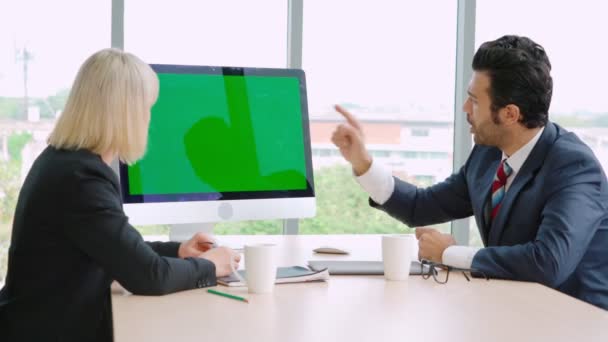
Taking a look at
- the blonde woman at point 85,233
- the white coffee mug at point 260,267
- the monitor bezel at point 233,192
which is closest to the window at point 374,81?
the monitor bezel at point 233,192

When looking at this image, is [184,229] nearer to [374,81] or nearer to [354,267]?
[354,267]

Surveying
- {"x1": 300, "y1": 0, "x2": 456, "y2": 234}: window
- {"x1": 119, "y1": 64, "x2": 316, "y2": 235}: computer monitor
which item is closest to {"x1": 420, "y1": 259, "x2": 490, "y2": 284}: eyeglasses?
{"x1": 119, "y1": 64, "x2": 316, "y2": 235}: computer monitor

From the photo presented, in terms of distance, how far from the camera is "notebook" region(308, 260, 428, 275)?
196 centimetres

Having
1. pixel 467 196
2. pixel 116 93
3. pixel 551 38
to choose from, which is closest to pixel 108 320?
pixel 116 93

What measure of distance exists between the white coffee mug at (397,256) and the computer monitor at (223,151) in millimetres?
504

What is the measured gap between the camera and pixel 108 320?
5.67 ft

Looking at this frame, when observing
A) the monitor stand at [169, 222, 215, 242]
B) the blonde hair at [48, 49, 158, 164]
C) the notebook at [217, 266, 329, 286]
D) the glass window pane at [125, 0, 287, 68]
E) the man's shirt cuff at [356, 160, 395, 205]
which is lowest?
the notebook at [217, 266, 329, 286]

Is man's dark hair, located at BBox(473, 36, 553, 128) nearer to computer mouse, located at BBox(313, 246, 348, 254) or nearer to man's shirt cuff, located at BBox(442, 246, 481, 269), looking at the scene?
man's shirt cuff, located at BBox(442, 246, 481, 269)

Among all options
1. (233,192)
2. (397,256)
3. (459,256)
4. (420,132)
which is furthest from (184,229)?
(420,132)

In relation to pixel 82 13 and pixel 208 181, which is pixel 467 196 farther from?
pixel 82 13

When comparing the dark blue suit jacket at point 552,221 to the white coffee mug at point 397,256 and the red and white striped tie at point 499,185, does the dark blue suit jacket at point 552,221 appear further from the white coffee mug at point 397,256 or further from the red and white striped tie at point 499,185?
Result: the white coffee mug at point 397,256

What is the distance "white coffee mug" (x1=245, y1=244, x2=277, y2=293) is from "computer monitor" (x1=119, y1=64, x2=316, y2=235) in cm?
56

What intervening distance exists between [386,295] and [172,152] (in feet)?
2.73

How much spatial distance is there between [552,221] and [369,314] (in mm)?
762
